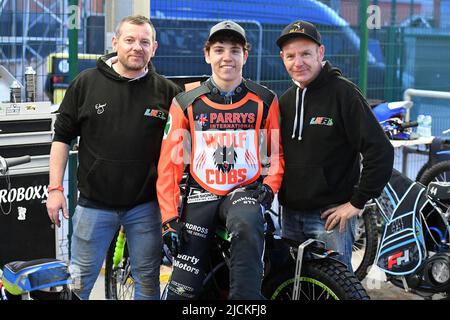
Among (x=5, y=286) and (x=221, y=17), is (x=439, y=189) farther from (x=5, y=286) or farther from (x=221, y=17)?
(x=5, y=286)

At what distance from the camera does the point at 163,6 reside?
22.7 ft

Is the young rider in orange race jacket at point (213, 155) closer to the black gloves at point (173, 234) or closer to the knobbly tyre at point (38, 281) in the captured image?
the black gloves at point (173, 234)

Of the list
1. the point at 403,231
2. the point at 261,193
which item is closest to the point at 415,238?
the point at 403,231

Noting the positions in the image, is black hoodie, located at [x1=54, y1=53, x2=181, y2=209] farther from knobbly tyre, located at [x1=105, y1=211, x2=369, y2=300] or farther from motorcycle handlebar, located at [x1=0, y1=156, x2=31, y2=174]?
knobbly tyre, located at [x1=105, y1=211, x2=369, y2=300]

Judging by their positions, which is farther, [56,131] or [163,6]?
[163,6]

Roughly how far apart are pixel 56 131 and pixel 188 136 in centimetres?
75

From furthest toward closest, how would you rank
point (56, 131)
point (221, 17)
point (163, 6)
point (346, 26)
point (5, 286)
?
point (346, 26) → point (221, 17) → point (163, 6) → point (56, 131) → point (5, 286)

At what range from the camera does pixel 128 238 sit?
4312mm

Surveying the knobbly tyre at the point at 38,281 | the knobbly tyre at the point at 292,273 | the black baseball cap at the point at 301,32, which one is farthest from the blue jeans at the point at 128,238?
the black baseball cap at the point at 301,32

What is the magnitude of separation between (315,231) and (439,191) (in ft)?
5.65

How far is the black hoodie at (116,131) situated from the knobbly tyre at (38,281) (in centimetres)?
90

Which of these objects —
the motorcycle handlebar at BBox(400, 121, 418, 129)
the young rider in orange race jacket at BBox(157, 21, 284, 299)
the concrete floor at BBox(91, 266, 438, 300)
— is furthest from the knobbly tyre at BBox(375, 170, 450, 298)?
the young rider in orange race jacket at BBox(157, 21, 284, 299)

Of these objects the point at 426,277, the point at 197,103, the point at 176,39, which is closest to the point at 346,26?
the point at 176,39

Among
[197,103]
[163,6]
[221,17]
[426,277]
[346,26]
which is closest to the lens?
[197,103]
